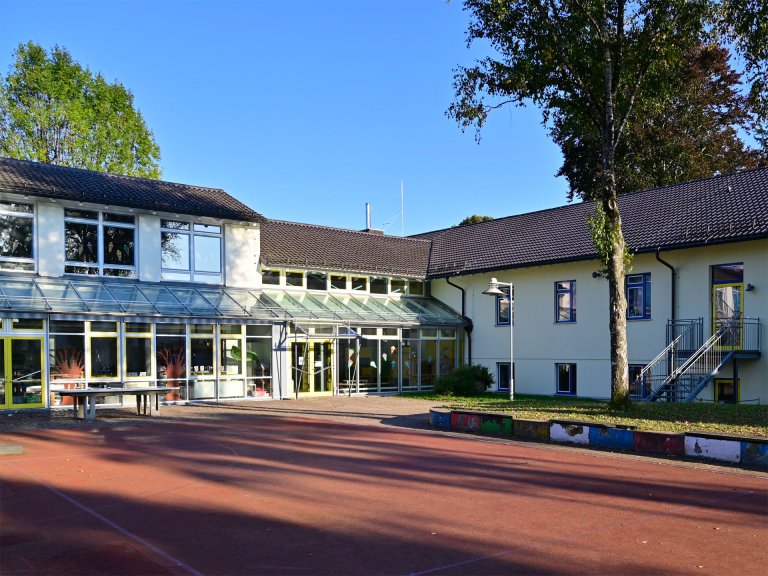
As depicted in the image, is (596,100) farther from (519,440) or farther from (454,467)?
(454,467)

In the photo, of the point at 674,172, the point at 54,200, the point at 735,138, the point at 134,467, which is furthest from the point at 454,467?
the point at 735,138

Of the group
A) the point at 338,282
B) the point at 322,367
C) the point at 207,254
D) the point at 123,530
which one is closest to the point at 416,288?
the point at 338,282

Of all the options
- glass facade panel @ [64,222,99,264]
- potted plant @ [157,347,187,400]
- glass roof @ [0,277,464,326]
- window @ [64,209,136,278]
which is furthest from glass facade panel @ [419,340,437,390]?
glass facade panel @ [64,222,99,264]

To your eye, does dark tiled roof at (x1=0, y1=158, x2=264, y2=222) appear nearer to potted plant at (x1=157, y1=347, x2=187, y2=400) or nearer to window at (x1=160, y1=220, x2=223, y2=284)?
window at (x1=160, y1=220, x2=223, y2=284)

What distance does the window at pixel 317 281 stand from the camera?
27625 millimetres

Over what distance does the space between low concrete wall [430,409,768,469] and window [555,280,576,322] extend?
10.7 metres

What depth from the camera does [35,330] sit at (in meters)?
19.7

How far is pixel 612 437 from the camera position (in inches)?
525

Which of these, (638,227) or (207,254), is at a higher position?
(638,227)

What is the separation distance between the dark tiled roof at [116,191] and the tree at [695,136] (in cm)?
1713

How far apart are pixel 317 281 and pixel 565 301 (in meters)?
9.13

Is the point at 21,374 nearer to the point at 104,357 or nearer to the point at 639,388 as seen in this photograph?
the point at 104,357

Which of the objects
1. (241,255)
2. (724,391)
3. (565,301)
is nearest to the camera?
(724,391)

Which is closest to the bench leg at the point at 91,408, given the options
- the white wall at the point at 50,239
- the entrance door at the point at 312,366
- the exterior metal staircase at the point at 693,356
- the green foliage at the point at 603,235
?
the white wall at the point at 50,239
